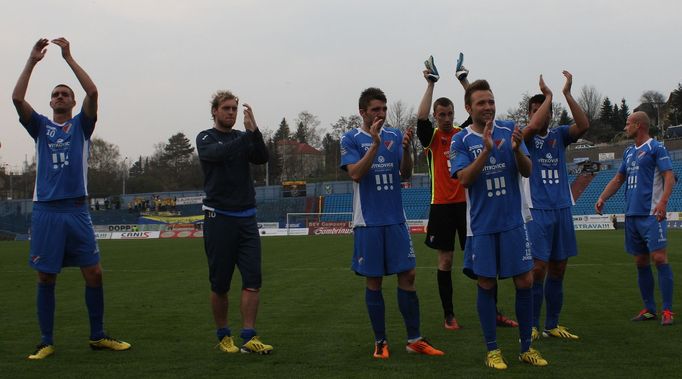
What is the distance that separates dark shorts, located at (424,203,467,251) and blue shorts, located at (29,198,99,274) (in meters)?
3.52

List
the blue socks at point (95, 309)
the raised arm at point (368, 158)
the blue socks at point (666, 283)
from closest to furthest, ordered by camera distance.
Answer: the raised arm at point (368, 158), the blue socks at point (95, 309), the blue socks at point (666, 283)

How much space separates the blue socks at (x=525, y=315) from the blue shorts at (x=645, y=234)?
2.70 meters

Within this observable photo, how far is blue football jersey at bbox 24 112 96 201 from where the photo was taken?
5805mm

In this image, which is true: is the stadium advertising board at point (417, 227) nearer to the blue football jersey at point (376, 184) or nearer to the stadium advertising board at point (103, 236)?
the stadium advertising board at point (103, 236)

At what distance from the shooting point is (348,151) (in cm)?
563

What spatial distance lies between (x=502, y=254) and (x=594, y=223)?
121ft

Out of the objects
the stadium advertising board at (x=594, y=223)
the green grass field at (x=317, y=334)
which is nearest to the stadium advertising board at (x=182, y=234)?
the stadium advertising board at (x=594, y=223)

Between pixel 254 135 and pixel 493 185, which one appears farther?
pixel 254 135

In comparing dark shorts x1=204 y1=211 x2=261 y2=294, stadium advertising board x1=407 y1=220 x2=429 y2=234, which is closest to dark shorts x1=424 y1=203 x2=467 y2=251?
dark shorts x1=204 y1=211 x2=261 y2=294

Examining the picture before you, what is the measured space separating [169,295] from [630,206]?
6773mm

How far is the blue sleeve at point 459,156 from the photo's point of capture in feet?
16.7

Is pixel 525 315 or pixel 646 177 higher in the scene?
pixel 646 177

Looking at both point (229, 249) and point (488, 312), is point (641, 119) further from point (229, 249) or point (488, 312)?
point (229, 249)

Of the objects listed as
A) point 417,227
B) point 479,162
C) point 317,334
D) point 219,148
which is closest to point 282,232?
point 417,227
